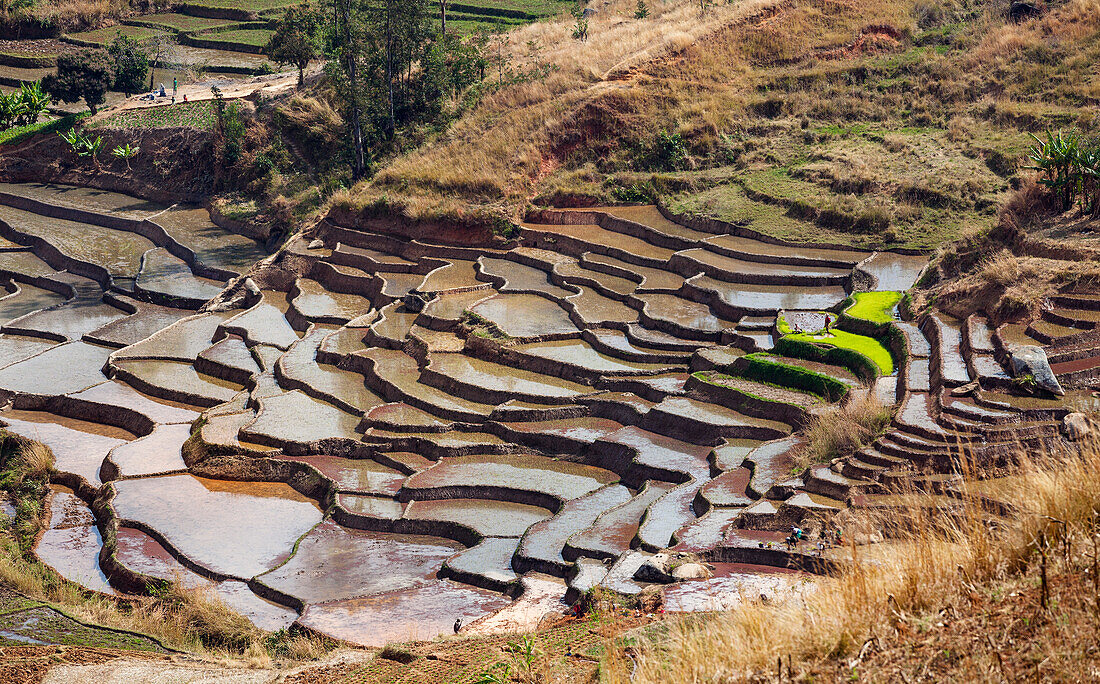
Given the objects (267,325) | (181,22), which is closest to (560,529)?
(267,325)

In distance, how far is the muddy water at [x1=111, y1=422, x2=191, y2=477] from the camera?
17.3 meters

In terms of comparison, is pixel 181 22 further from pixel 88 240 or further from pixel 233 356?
pixel 233 356

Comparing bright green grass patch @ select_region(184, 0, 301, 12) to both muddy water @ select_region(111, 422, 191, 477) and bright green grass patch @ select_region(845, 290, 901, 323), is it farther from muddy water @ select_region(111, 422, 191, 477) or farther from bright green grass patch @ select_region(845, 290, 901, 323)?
bright green grass patch @ select_region(845, 290, 901, 323)

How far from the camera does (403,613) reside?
1236 centimetres

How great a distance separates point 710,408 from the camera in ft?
55.3

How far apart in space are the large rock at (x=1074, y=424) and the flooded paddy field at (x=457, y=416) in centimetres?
A: 115

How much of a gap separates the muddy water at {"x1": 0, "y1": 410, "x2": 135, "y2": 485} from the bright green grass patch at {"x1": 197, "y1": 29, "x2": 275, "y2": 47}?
93.7 feet

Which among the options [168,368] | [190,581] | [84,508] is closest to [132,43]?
[168,368]

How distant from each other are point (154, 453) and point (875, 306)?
1293 centimetres

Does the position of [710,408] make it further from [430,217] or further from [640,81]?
[640,81]

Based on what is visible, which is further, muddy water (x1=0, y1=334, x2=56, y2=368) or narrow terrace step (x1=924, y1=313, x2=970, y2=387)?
muddy water (x1=0, y1=334, x2=56, y2=368)

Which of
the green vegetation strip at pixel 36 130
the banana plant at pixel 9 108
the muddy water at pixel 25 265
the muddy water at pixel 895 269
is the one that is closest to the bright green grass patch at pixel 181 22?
the banana plant at pixel 9 108

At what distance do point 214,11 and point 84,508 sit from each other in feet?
125

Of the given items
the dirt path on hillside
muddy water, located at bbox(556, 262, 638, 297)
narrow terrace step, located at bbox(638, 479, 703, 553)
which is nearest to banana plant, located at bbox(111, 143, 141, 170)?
the dirt path on hillside
